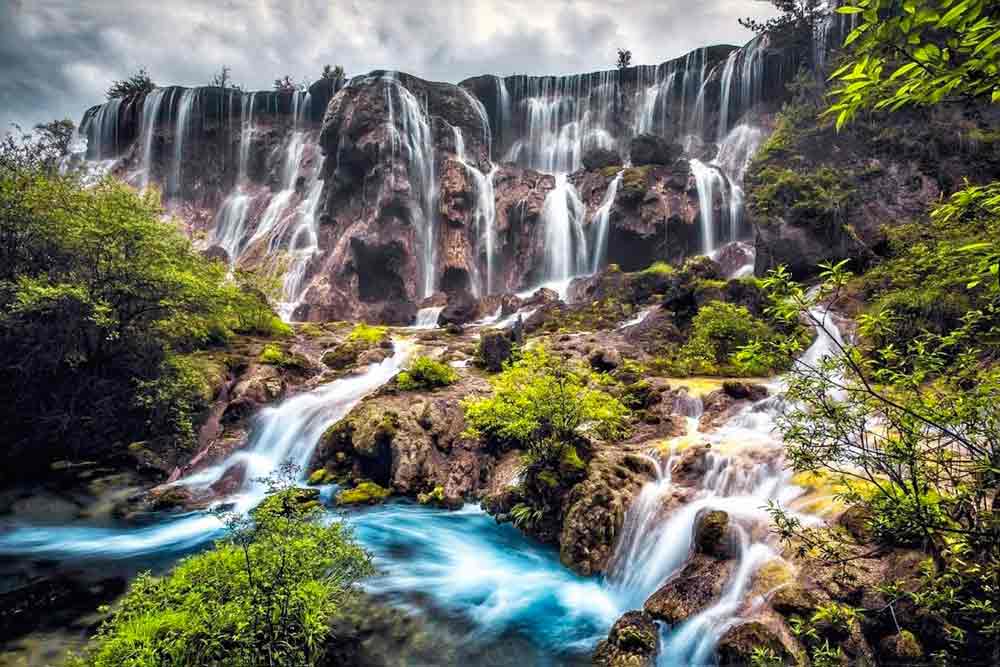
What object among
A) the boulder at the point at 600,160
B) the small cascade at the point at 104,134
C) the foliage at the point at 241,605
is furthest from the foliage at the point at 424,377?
the small cascade at the point at 104,134

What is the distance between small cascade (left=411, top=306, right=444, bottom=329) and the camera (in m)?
30.8

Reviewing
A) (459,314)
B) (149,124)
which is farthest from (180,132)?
(459,314)

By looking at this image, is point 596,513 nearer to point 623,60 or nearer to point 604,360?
point 604,360

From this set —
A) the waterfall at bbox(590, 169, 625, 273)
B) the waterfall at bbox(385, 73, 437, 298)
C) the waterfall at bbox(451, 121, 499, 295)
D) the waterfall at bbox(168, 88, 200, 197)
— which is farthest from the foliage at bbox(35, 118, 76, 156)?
the waterfall at bbox(590, 169, 625, 273)

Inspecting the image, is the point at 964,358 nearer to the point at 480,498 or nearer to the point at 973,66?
the point at 973,66

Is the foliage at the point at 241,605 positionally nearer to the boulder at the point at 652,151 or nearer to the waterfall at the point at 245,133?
the boulder at the point at 652,151

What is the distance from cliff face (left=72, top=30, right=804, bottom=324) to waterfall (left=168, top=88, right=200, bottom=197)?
0.52 feet

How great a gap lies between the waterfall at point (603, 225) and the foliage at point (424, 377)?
66.8 ft

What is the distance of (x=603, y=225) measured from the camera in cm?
3406

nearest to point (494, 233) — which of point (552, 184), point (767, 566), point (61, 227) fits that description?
point (552, 184)

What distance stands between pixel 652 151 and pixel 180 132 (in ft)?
138

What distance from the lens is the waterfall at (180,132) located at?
149 feet

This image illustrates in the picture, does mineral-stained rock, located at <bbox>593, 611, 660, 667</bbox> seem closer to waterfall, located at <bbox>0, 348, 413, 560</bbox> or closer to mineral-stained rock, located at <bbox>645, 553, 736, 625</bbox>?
mineral-stained rock, located at <bbox>645, 553, 736, 625</bbox>

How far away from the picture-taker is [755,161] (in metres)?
29.6
